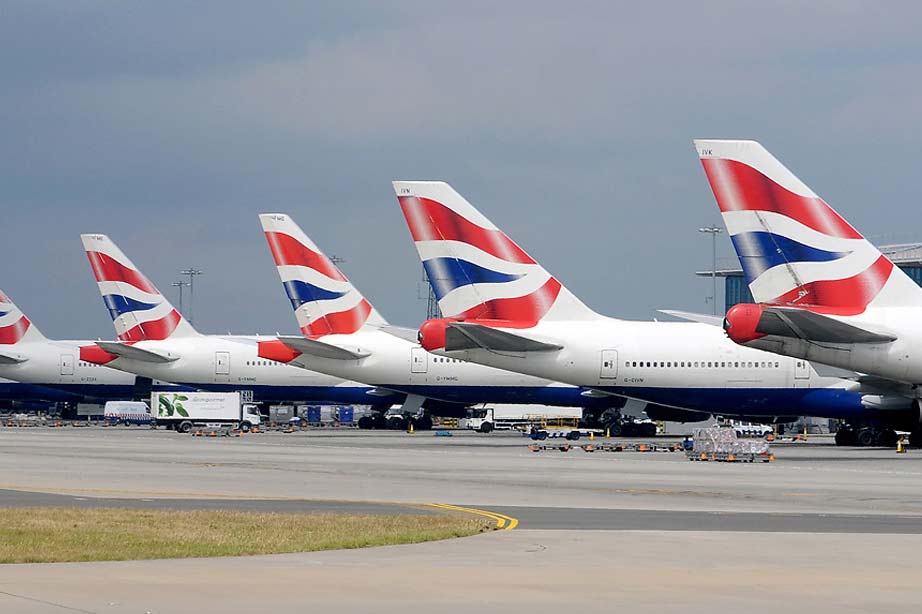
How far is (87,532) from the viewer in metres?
21.3

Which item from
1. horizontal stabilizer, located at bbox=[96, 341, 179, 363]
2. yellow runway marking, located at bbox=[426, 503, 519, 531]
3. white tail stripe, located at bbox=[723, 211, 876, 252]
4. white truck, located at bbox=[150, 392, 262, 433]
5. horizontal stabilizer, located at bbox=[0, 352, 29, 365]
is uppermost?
white tail stripe, located at bbox=[723, 211, 876, 252]

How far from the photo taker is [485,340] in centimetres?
6009

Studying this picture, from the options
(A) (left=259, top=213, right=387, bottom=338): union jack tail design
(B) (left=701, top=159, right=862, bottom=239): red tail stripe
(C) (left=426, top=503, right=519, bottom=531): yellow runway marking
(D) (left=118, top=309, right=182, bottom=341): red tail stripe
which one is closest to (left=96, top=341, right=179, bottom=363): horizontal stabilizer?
(D) (left=118, top=309, right=182, bottom=341): red tail stripe

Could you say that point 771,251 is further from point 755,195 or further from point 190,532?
point 190,532

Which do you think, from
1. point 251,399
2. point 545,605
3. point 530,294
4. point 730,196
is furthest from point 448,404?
point 545,605

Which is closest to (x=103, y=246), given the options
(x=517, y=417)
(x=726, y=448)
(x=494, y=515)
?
(x=517, y=417)

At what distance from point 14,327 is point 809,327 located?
278 ft

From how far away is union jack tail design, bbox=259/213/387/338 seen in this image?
270 feet

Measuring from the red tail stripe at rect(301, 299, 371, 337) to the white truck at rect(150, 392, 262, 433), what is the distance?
41.9 ft

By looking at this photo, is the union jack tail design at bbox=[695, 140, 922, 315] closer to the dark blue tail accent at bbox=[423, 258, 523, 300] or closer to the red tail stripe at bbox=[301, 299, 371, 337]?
the dark blue tail accent at bbox=[423, 258, 523, 300]

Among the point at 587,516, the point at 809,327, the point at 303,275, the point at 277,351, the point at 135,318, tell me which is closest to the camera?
the point at 587,516

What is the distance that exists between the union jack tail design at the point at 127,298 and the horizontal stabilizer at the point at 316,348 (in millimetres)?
21080

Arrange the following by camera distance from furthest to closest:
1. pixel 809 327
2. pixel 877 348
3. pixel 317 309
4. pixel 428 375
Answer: pixel 317 309
pixel 428 375
pixel 877 348
pixel 809 327

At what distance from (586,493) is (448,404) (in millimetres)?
63818
